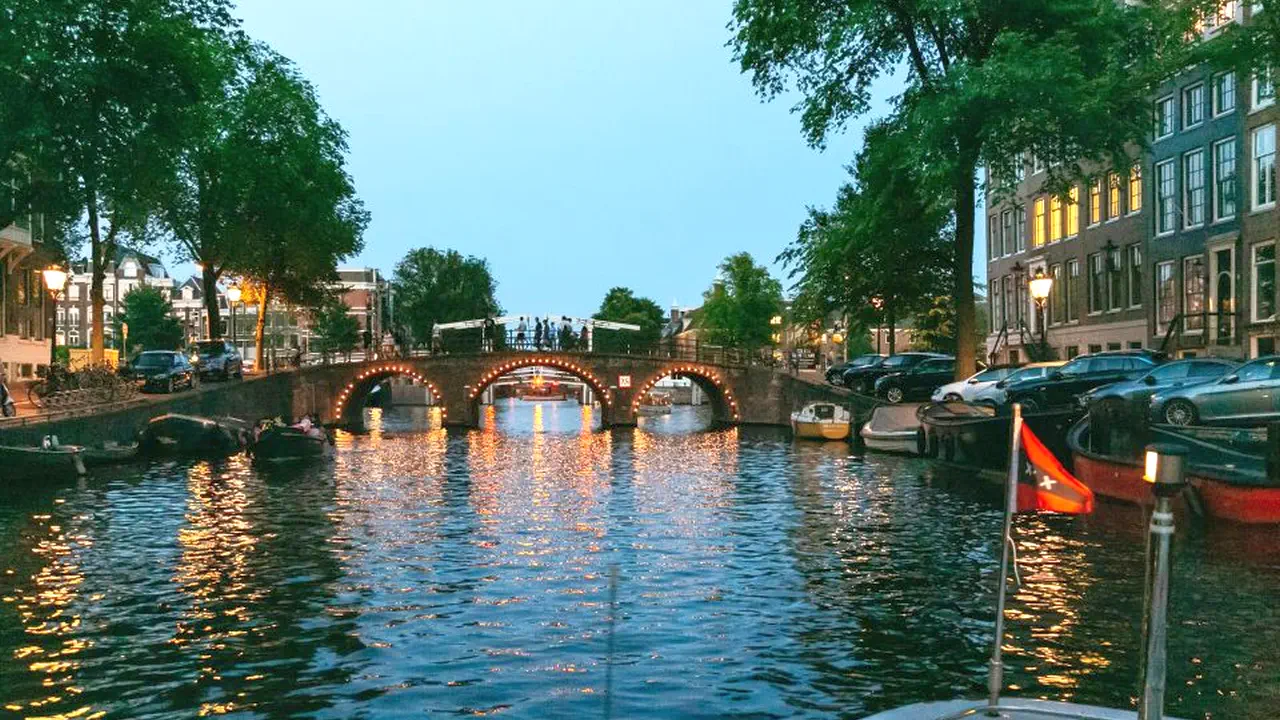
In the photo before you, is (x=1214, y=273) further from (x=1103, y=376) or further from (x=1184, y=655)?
(x=1184, y=655)

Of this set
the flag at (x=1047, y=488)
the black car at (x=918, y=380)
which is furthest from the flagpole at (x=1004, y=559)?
the black car at (x=918, y=380)

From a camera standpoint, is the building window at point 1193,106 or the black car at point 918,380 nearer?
the building window at point 1193,106

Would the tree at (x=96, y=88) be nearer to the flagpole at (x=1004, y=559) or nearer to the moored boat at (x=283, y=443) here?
the moored boat at (x=283, y=443)

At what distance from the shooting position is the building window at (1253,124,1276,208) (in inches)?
1578

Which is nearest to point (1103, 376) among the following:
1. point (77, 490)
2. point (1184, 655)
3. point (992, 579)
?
point (992, 579)

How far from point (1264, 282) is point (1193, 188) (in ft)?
19.6

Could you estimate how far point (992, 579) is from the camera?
60.7 feet

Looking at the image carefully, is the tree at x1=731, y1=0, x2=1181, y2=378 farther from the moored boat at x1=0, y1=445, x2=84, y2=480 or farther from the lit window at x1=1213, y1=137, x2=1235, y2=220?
the moored boat at x1=0, y1=445, x2=84, y2=480

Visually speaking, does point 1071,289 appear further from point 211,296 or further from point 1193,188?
point 211,296

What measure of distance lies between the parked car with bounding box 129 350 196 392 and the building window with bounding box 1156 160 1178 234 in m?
37.9

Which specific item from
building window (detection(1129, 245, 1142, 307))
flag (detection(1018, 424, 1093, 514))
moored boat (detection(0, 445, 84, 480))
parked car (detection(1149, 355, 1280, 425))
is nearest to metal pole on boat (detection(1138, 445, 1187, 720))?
flag (detection(1018, 424, 1093, 514))

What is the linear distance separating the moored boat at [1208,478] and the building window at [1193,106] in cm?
2292

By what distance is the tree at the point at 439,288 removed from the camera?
130m

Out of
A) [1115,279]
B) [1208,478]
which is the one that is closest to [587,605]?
[1208,478]
